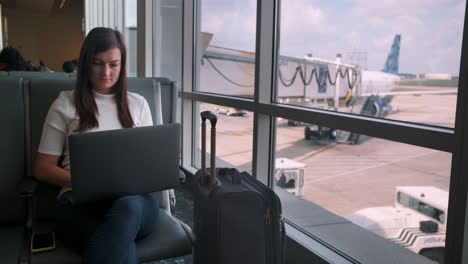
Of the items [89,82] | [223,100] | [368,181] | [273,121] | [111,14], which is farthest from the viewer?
[111,14]

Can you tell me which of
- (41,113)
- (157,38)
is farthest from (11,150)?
(157,38)

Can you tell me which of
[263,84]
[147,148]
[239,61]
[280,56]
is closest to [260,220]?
[147,148]

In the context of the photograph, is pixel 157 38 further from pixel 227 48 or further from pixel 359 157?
pixel 359 157

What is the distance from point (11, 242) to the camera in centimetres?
121

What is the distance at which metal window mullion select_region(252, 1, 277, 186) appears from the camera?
2006 millimetres

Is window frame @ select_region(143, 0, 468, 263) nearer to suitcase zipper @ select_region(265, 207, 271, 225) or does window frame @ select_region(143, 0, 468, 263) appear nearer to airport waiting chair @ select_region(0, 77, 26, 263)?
suitcase zipper @ select_region(265, 207, 271, 225)

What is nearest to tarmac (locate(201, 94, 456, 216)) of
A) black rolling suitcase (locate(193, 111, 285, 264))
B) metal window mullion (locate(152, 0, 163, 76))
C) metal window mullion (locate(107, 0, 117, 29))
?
black rolling suitcase (locate(193, 111, 285, 264))

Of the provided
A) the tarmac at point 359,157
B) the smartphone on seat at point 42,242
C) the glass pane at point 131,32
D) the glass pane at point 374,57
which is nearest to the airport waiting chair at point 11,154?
the smartphone on seat at point 42,242

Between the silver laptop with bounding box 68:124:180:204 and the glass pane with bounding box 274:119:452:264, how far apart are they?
2.43 ft

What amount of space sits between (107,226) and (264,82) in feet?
3.78

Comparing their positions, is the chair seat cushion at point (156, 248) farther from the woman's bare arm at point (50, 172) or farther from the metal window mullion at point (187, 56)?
the metal window mullion at point (187, 56)

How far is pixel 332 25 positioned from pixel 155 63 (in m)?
2.06

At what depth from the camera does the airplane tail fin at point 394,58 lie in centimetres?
176

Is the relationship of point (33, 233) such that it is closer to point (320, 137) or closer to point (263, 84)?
point (263, 84)
